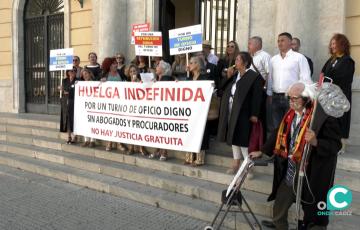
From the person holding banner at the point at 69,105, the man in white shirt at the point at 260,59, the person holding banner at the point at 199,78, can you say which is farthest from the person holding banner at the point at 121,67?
the man in white shirt at the point at 260,59

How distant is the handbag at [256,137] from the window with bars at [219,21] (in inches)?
136

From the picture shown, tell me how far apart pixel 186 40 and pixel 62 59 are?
3.22 m

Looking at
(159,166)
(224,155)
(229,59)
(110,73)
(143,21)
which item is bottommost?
(159,166)

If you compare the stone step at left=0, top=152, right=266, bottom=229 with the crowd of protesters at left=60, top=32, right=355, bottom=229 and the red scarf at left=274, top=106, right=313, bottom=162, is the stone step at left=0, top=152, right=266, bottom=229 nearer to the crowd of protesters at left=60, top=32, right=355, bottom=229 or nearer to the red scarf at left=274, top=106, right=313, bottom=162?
the crowd of protesters at left=60, top=32, right=355, bottom=229

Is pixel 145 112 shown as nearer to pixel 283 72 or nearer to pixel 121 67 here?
pixel 121 67

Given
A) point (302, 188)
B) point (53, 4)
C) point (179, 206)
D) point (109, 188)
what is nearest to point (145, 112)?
point (109, 188)

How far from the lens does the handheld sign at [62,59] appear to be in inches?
324

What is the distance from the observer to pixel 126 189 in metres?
5.92

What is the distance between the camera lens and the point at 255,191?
5.12 m

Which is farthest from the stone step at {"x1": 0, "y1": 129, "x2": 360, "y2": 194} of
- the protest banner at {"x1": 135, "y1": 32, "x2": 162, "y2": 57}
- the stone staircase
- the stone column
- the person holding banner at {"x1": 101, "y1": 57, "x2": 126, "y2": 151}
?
the stone column

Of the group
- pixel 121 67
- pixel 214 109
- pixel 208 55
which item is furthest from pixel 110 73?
pixel 214 109

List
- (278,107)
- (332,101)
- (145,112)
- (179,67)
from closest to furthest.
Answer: (332,101), (278,107), (145,112), (179,67)

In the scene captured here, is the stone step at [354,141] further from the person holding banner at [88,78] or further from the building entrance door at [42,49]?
the building entrance door at [42,49]

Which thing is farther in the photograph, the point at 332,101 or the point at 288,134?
the point at 288,134
